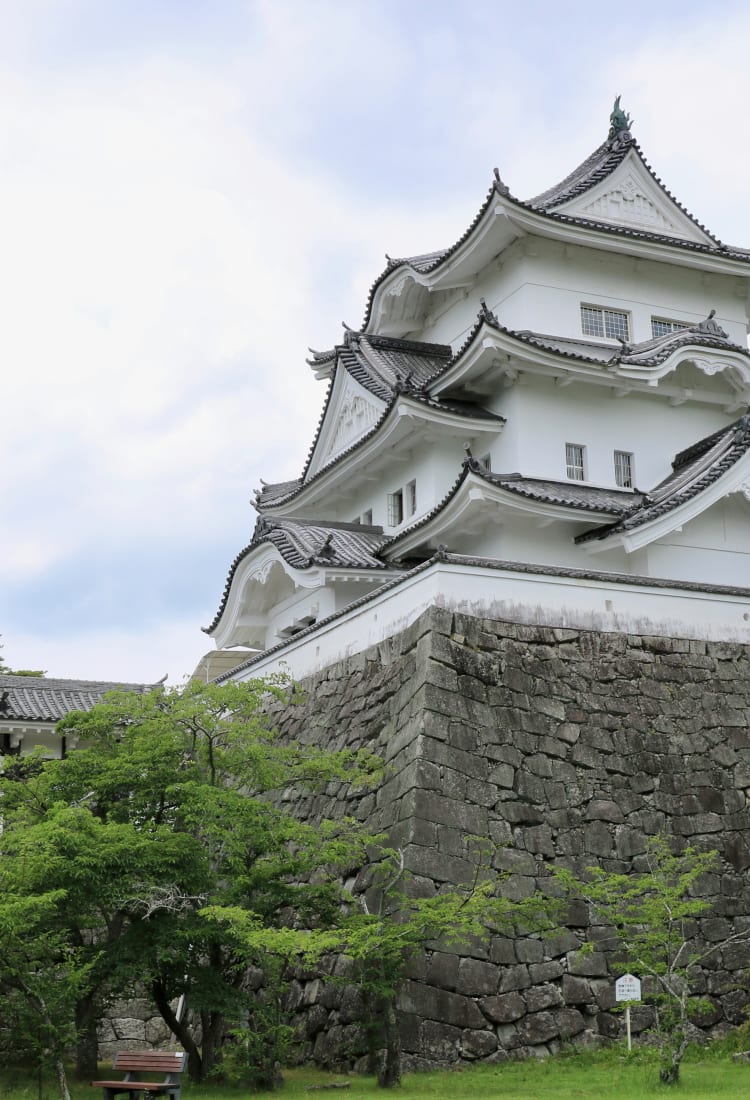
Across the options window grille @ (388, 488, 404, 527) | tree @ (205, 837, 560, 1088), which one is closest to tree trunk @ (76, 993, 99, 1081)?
tree @ (205, 837, 560, 1088)

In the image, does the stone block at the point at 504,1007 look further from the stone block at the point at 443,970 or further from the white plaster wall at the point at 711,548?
Answer: the white plaster wall at the point at 711,548

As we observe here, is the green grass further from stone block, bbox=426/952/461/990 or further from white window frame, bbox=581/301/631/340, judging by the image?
white window frame, bbox=581/301/631/340

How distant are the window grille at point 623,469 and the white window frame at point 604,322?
223cm

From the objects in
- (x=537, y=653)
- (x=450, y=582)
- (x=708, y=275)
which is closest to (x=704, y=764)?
(x=537, y=653)

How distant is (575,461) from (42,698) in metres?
8.77

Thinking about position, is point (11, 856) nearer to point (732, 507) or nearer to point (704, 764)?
point (704, 764)

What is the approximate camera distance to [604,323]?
68.0 ft

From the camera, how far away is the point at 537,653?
14.4 m

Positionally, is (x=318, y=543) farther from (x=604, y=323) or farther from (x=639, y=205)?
(x=639, y=205)

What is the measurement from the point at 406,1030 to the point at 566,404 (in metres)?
10.1

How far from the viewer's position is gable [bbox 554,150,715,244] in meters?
21.4

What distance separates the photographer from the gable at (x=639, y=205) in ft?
70.2

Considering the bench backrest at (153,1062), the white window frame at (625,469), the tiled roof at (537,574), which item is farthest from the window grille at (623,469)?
the bench backrest at (153,1062)

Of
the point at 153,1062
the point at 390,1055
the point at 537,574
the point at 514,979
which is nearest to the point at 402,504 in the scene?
the point at 537,574
